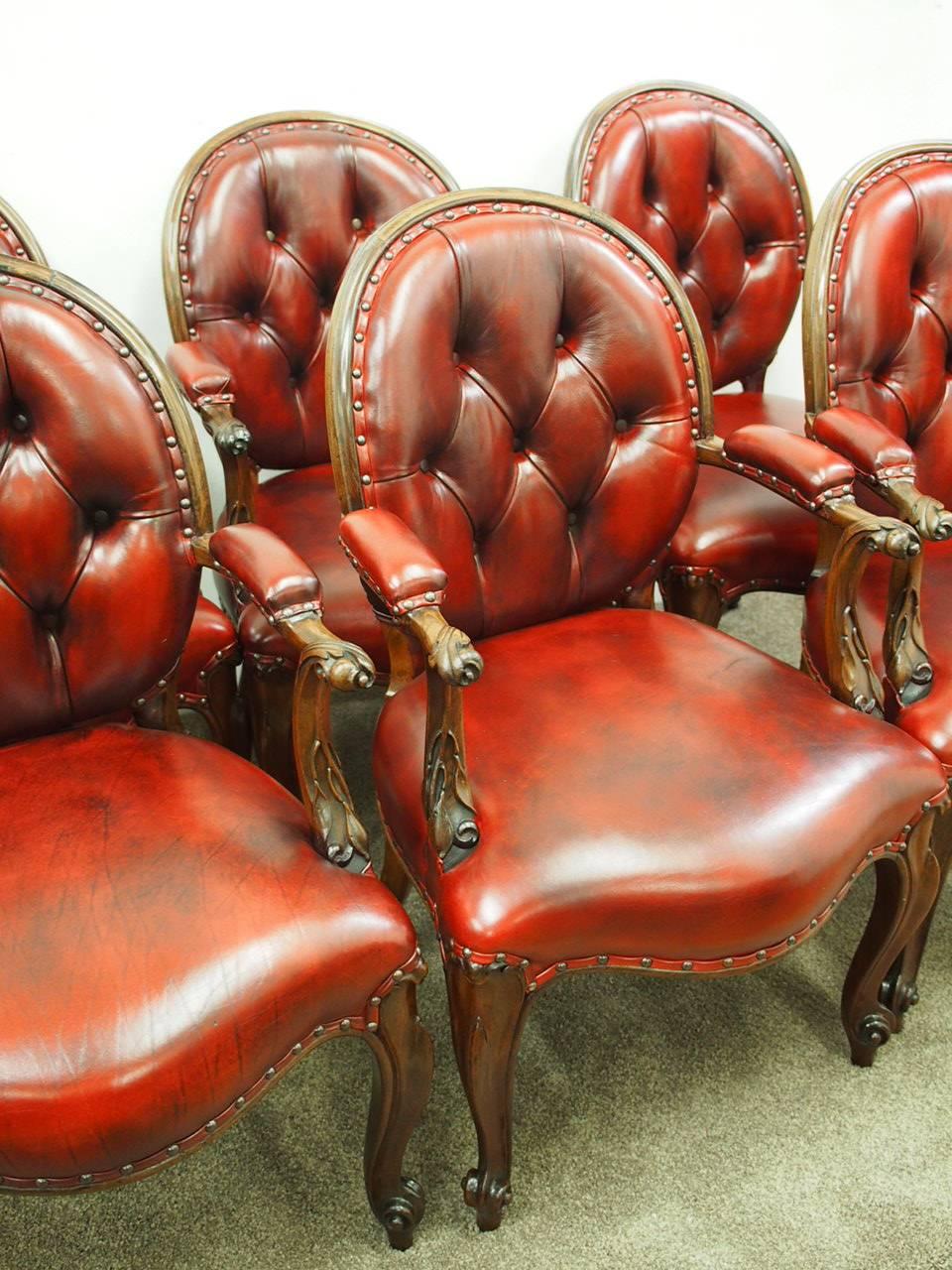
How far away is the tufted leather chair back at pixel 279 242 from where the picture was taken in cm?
180

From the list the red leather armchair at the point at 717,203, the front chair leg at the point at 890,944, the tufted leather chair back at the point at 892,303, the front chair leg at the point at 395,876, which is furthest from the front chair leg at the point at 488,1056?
the red leather armchair at the point at 717,203

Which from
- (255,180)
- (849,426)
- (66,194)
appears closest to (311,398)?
(255,180)

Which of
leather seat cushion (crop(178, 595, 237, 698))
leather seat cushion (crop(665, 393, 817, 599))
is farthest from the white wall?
leather seat cushion (crop(665, 393, 817, 599))

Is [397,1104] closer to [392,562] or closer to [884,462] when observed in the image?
[392,562]

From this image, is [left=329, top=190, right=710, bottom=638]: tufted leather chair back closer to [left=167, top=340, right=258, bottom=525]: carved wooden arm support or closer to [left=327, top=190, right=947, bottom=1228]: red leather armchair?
[left=327, top=190, right=947, bottom=1228]: red leather armchair

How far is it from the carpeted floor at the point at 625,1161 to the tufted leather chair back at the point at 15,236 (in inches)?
48.3

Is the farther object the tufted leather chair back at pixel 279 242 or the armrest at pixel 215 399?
the tufted leather chair back at pixel 279 242

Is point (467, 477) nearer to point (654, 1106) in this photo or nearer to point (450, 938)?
point (450, 938)

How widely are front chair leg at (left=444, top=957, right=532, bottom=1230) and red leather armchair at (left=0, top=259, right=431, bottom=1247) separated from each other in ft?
0.15

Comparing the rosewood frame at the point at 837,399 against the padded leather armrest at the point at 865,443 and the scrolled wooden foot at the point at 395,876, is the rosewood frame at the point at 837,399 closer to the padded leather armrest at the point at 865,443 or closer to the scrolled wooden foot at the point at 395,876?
the padded leather armrest at the point at 865,443

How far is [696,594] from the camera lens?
5.79 feet

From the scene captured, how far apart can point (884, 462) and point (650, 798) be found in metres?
0.55

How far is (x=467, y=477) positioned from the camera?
4.60 ft

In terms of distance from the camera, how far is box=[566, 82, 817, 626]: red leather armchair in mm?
2018
